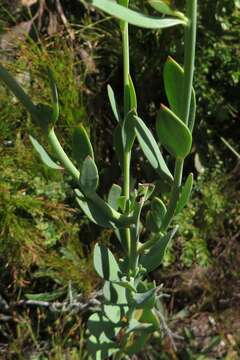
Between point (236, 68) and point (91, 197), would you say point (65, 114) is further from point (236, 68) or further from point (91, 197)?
point (91, 197)

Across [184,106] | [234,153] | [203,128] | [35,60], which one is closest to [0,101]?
[35,60]

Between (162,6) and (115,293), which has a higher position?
(162,6)

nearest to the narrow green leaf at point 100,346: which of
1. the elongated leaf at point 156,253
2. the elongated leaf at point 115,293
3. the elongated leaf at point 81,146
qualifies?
the elongated leaf at point 115,293

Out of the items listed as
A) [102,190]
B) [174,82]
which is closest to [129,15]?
[174,82]

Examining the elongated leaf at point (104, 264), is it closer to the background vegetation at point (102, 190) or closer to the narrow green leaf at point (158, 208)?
the narrow green leaf at point (158, 208)

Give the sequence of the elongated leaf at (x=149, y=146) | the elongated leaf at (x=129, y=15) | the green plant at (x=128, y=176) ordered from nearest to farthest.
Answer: the elongated leaf at (x=129, y=15) → the green plant at (x=128, y=176) → the elongated leaf at (x=149, y=146)

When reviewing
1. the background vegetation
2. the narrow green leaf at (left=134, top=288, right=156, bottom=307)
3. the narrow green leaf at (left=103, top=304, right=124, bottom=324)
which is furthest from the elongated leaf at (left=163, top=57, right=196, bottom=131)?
the background vegetation

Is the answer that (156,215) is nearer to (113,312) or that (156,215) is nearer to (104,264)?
(104,264)
